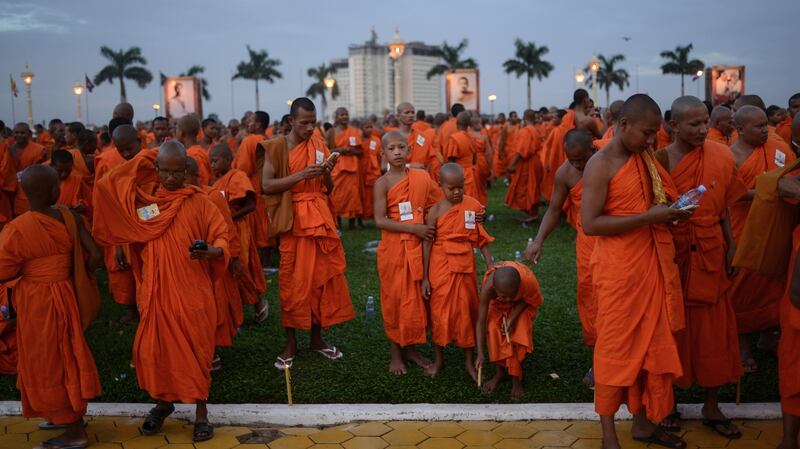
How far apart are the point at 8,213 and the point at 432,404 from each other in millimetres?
7062

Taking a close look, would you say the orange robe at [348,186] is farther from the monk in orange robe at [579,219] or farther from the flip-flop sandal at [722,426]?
the flip-flop sandal at [722,426]

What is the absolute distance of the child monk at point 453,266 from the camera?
5.76 metres

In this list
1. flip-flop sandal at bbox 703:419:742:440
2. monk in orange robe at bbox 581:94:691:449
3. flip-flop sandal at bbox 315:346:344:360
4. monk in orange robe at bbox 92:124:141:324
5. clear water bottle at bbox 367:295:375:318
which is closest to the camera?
monk in orange robe at bbox 581:94:691:449

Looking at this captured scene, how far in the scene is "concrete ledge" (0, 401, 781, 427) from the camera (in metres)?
5.05

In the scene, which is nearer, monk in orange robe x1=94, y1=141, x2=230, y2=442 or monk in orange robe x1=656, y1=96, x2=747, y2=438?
monk in orange robe x1=656, y1=96, x2=747, y2=438

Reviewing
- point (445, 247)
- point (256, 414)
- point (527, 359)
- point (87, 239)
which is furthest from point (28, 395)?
point (527, 359)

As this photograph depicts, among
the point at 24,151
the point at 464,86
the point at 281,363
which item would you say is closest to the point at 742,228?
the point at 281,363

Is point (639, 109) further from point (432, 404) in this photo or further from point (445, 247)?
point (432, 404)

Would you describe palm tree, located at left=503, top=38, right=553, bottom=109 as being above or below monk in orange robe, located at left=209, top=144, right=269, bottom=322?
above

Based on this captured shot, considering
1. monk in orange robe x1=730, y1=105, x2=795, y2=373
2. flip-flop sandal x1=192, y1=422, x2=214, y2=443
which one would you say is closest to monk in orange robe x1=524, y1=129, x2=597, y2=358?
monk in orange robe x1=730, y1=105, x2=795, y2=373

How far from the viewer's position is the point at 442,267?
5816 mm

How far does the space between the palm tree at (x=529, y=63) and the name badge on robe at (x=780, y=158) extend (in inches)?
2399

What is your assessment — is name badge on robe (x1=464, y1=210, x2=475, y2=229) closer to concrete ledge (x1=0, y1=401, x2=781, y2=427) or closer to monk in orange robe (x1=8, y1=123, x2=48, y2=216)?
concrete ledge (x1=0, y1=401, x2=781, y2=427)

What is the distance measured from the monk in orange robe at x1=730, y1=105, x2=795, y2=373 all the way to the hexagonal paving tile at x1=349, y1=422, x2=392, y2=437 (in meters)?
3.11
